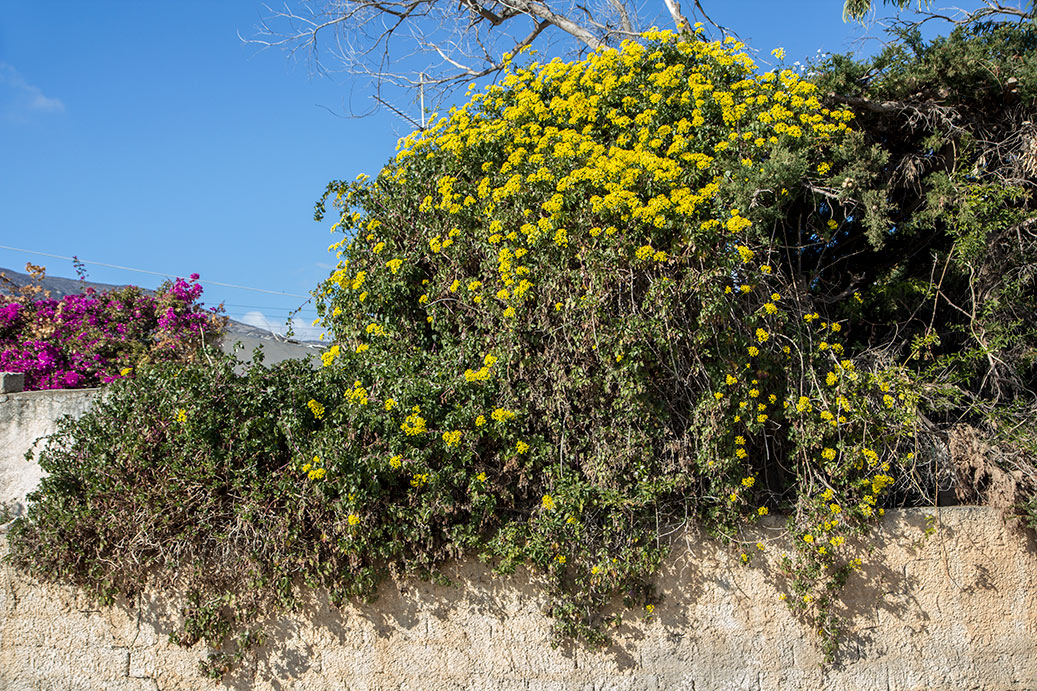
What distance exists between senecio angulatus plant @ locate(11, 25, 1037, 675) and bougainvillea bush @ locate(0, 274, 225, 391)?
2.93 metres

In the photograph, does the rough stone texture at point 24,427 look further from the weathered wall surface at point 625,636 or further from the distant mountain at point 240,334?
the distant mountain at point 240,334

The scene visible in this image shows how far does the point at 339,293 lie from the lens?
484 cm

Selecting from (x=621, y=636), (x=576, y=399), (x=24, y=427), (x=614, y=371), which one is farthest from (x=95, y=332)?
(x=621, y=636)

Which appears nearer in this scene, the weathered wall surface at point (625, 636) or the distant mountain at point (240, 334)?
the weathered wall surface at point (625, 636)

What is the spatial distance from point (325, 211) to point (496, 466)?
7.35ft

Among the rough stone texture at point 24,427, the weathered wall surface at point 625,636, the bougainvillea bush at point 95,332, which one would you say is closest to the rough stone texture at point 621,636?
the weathered wall surface at point 625,636

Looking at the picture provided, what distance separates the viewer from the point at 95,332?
696 centimetres

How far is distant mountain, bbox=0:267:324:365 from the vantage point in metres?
7.83

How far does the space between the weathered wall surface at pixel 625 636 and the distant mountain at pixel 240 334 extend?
376cm

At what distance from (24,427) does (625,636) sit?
12.3 feet

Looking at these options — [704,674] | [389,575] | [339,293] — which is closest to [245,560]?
[389,575]

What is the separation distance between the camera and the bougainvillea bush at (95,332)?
22.4ft

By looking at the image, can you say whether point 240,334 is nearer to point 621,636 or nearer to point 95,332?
point 95,332

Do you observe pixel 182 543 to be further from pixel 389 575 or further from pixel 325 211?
pixel 325 211
